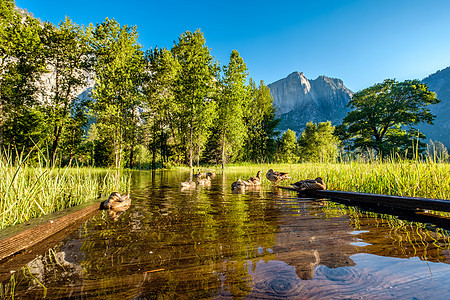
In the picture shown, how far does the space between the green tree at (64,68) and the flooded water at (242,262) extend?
30.5 m

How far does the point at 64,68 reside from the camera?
27125 millimetres

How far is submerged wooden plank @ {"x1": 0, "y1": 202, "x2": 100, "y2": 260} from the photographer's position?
2732 millimetres

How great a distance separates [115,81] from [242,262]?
3039 cm

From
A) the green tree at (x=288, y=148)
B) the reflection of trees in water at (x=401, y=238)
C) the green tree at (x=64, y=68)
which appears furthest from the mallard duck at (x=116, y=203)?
the green tree at (x=288, y=148)

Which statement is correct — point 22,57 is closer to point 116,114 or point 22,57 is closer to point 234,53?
point 116,114

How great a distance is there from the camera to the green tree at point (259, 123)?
48.5 meters

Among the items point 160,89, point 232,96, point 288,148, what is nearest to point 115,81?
point 160,89

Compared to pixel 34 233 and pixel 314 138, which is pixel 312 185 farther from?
pixel 314 138

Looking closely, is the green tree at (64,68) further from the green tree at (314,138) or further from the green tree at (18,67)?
the green tree at (314,138)

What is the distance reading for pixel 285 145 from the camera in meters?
62.0

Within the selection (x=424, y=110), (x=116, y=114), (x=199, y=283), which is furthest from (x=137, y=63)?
(x=424, y=110)

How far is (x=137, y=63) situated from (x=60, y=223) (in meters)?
30.5

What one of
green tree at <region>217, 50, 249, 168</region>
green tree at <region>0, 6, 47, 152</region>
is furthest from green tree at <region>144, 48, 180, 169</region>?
green tree at <region>0, 6, 47, 152</region>

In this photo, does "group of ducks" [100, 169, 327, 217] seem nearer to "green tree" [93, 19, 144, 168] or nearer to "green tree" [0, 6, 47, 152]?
"green tree" [93, 19, 144, 168]
